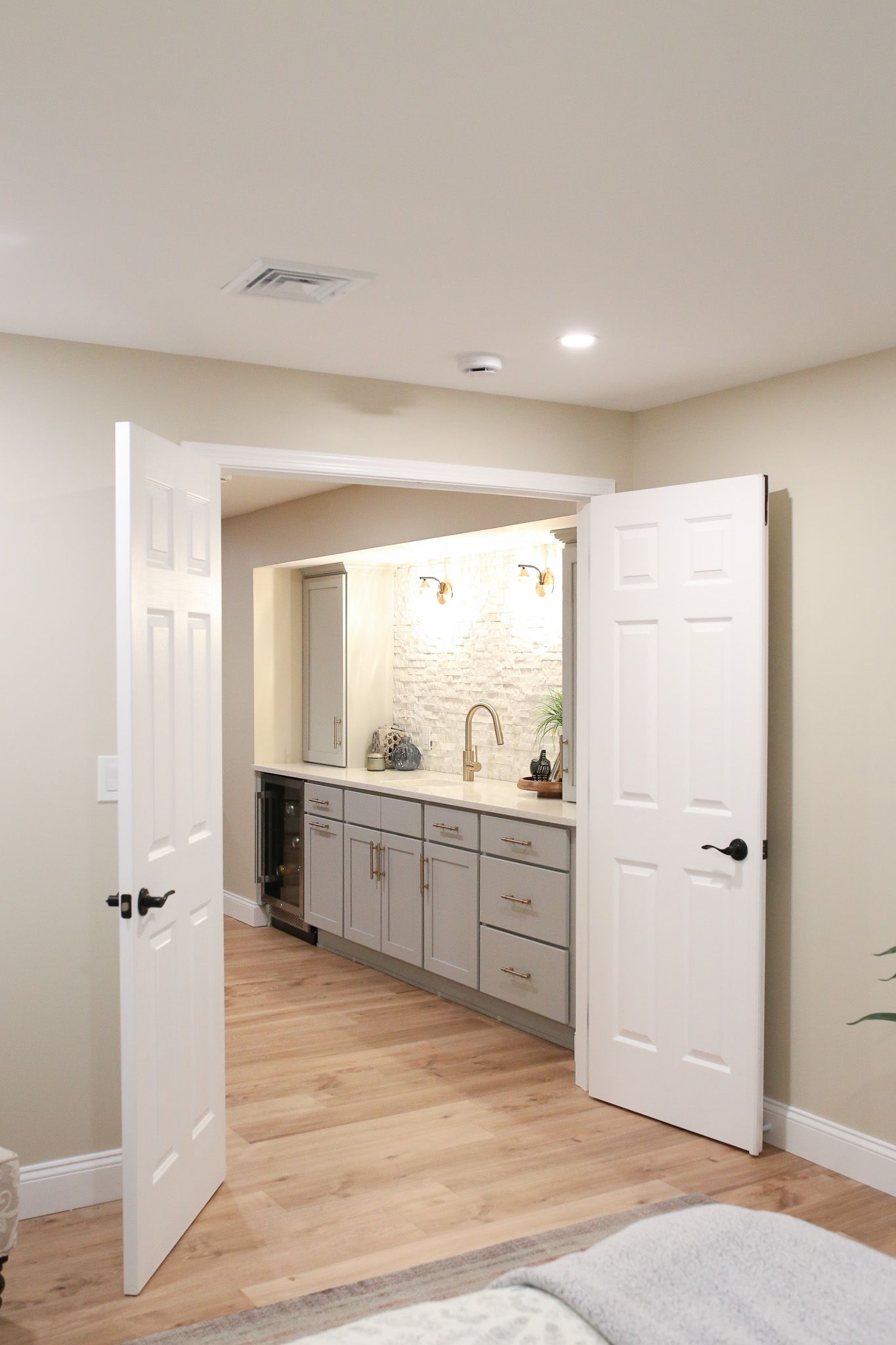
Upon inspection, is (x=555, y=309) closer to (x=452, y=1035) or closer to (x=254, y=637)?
(x=452, y=1035)

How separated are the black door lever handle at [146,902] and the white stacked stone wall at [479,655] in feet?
10.2

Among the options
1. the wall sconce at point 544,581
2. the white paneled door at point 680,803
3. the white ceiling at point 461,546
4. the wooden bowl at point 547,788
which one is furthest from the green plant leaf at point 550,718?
the white paneled door at point 680,803

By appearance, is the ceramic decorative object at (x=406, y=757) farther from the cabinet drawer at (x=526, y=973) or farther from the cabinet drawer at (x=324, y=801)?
the cabinet drawer at (x=526, y=973)

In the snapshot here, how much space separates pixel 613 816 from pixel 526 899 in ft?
2.97

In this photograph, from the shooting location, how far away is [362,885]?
6.04 metres

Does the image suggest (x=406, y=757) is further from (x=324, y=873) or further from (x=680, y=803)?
(x=680, y=803)

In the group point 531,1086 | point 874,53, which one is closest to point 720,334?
point 874,53

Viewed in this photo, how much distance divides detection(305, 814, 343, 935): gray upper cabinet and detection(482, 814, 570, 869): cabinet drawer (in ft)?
4.65

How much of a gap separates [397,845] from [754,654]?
2586 mm

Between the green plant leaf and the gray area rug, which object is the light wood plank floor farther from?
the green plant leaf

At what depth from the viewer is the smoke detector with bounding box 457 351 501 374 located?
3.58 meters

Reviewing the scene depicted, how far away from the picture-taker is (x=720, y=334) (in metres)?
3.31

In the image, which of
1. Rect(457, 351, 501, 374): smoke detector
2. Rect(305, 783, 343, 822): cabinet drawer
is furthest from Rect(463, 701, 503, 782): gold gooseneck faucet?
Rect(457, 351, 501, 374): smoke detector

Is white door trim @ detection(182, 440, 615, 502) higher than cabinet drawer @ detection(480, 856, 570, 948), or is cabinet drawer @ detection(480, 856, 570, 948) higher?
white door trim @ detection(182, 440, 615, 502)
